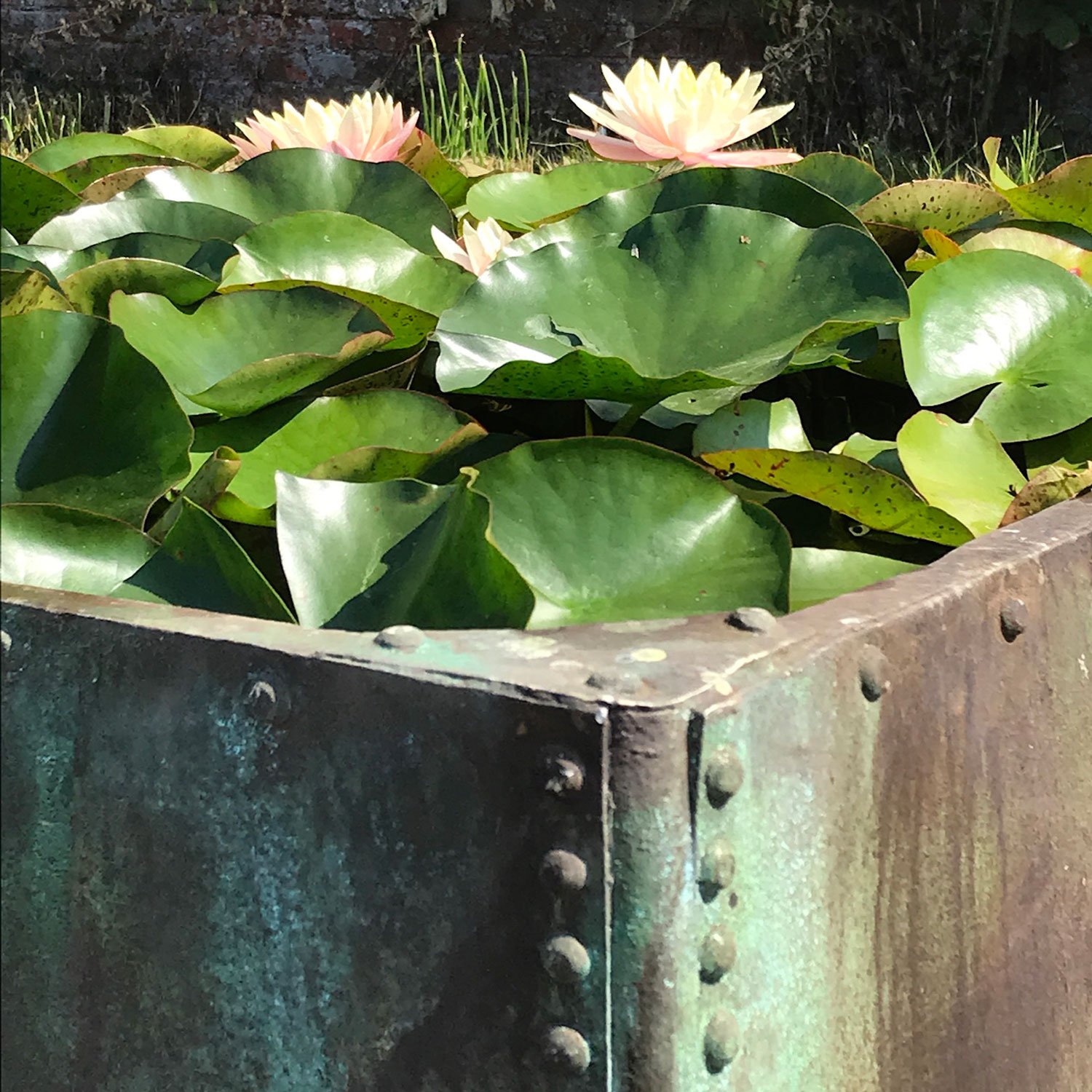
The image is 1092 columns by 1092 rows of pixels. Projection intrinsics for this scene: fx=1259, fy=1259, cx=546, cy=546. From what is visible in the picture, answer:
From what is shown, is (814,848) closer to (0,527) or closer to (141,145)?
(0,527)

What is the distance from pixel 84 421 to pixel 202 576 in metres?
0.11

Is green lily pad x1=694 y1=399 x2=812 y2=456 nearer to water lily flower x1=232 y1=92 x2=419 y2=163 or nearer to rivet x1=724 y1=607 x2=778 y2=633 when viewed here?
rivet x1=724 y1=607 x2=778 y2=633

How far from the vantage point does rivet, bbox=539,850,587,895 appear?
41cm

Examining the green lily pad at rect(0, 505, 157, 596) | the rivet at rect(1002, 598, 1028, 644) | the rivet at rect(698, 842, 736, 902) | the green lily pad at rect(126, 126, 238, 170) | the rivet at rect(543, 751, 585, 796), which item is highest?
the green lily pad at rect(126, 126, 238, 170)

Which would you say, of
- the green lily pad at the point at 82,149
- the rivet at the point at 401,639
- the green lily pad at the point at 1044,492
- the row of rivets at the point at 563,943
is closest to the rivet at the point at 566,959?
the row of rivets at the point at 563,943

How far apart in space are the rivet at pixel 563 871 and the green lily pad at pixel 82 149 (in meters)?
0.85

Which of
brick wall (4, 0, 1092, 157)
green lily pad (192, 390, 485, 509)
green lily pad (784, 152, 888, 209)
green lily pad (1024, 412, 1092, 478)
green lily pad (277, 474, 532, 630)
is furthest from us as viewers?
brick wall (4, 0, 1092, 157)

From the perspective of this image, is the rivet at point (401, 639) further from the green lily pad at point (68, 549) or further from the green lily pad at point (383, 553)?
the green lily pad at point (68, 549)

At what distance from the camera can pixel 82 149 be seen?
1096 mm

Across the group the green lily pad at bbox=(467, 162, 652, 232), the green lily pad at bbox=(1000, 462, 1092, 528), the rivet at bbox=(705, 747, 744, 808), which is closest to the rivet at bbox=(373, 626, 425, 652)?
the rivet at bbox=(705, 747, 744, 808)

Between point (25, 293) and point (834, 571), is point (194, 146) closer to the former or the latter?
point (25, 293)

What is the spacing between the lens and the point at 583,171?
3.14 ft

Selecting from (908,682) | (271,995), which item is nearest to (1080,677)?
(908,682)

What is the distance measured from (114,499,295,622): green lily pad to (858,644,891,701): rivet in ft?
0.74
